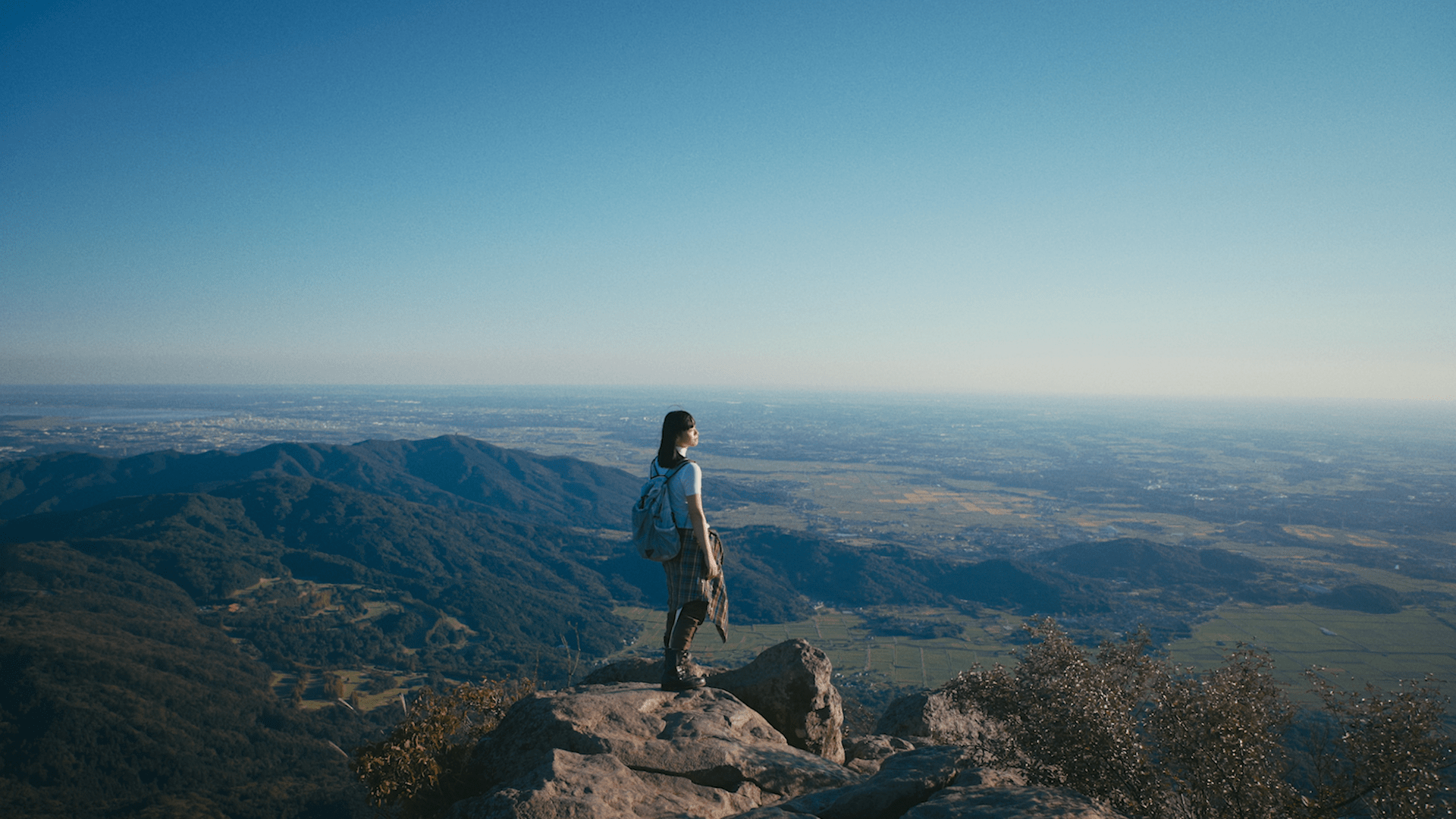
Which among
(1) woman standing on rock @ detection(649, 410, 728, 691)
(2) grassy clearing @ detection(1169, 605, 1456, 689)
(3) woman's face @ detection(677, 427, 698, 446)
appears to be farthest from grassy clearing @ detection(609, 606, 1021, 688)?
(3) woman's face @ detection(677, 427, 698, 446)

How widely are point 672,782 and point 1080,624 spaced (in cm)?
10056

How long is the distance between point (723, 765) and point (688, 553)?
2.31 m

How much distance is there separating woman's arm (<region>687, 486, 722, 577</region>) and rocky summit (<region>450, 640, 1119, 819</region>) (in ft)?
6.42

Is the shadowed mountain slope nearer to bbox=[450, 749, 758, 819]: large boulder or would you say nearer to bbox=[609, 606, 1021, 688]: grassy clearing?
bbox=[609, 606, 1021, 688]: grassy clearing

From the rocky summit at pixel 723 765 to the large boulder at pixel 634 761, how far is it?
0.04ft

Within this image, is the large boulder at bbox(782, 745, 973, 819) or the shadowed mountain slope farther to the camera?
the shadowed mountain slope

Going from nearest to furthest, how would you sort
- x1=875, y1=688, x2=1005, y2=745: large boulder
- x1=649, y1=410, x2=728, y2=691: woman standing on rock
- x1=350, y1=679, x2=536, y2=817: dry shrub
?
x1=350, y1=679, x2=536, y2=817: dry shrub → x1=649, y1=410, x2=728, y2=691: woman standing on rock → x1=875, y1=688, x2=1005, y2=745: large boulder

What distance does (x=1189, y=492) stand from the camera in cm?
17975

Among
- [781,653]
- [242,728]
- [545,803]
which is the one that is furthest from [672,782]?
[242,728]

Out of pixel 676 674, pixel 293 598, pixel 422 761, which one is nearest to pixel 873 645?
pixel 676 674

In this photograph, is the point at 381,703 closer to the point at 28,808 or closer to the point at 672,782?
the point at 28,808

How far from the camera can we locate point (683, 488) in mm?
7027

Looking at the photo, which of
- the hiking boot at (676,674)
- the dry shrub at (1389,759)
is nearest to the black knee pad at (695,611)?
the hiking boot at (676,674)

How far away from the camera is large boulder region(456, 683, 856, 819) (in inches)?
215
